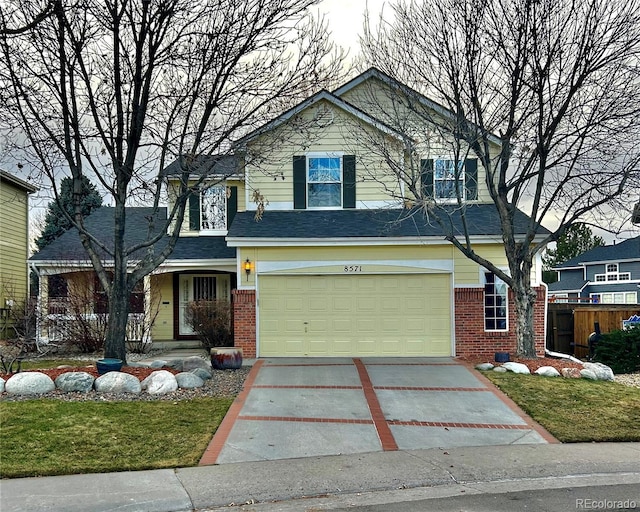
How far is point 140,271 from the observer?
1212cm

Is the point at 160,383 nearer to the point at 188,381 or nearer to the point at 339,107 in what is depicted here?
the point at 188,381

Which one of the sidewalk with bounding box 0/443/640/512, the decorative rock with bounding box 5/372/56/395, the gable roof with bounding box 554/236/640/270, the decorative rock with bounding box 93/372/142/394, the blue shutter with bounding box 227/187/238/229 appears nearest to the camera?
the sidewalk with bounding box 0/443/640/512

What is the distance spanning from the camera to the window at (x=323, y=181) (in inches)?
638

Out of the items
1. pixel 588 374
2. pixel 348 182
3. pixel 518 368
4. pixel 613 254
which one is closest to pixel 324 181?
pixel 348 182

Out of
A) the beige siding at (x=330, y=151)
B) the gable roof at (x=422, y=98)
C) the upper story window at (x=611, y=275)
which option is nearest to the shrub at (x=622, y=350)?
the gable roof at (x=422, y=98)

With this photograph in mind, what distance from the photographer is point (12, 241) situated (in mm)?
23422

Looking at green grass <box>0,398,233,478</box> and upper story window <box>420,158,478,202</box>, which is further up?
upper story window <box>420,158,478,202</box>

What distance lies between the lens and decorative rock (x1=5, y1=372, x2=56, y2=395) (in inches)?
381

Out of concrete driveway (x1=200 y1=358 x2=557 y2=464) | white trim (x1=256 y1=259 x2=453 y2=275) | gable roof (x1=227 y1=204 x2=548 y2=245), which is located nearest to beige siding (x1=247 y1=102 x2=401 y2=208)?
gable roof (x1=227 y1=204 x2=548 y2=245)

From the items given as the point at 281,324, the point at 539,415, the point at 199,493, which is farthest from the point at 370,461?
the point at 281,324

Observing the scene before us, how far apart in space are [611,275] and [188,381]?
41.1 m

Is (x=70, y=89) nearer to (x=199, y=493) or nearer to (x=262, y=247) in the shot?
(x=262, y=247)

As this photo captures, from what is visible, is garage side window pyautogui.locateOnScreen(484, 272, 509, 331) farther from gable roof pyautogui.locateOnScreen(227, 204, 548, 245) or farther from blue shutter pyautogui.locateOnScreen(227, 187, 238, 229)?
blue shutter pyautogui.locateOnScreen(227, 187, 238, 229)

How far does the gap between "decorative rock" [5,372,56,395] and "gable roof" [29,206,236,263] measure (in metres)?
6.52
